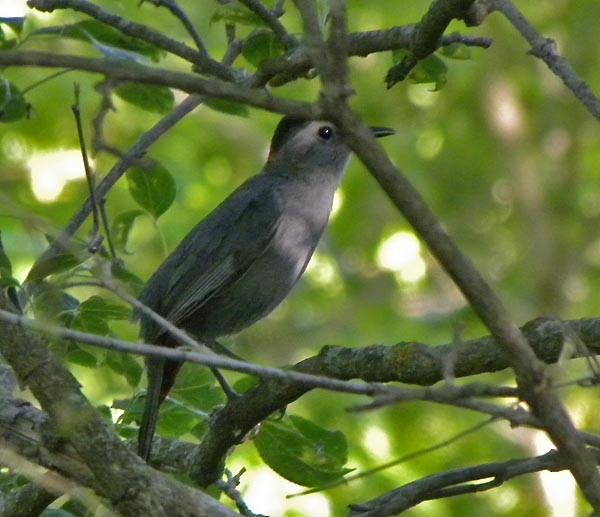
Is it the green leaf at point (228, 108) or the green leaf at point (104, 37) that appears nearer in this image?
the green leaf at point (104, 37)

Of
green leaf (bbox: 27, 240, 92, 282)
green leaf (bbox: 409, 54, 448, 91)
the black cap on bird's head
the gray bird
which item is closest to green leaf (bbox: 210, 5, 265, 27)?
green leaf (bbox: 409, 54, 448, 91)

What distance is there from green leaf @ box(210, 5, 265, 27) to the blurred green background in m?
3.51

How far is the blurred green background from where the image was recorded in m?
7.65

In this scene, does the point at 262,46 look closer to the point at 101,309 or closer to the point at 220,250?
the point at 101,309

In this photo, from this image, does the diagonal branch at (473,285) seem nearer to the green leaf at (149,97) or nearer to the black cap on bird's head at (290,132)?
the green leaf at (149,97)

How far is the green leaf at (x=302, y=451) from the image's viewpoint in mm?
3279

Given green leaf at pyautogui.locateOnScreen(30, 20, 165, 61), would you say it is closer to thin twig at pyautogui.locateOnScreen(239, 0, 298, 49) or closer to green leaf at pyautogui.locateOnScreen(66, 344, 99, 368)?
thin twig at pyautogui.locateOnScreen(239, 0, 298, 49)

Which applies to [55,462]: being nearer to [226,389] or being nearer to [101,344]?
[101,344]

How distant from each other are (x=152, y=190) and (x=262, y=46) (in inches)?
23.9

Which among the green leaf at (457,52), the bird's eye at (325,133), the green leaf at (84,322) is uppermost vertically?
the bird's eye at (325,133)

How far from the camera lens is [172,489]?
2656mm

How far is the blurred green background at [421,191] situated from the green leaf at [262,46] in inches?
127

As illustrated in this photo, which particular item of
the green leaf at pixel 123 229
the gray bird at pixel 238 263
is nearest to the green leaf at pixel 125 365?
the green leaf at pixel 123 229

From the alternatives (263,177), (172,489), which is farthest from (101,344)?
(263,177)
